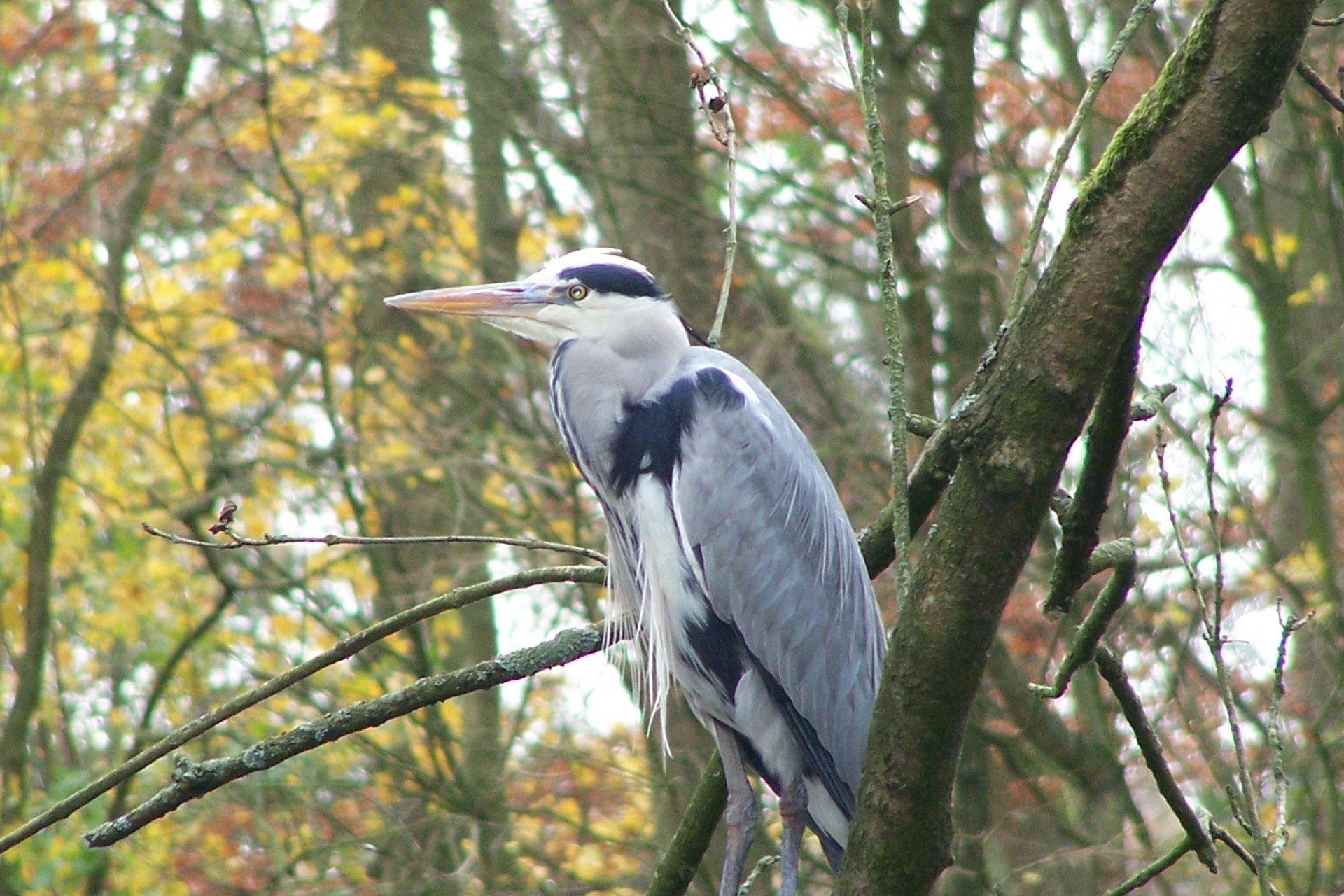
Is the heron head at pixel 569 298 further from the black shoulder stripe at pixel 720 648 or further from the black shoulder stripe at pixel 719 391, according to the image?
the black shoulder stripe at pixel 720 648

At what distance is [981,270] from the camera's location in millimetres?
6359

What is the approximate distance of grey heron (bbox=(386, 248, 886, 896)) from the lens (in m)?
3.44

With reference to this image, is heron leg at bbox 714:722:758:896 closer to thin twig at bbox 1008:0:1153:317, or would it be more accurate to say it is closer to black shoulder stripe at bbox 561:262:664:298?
black shoulder stripe at bbox 561:262:664:298

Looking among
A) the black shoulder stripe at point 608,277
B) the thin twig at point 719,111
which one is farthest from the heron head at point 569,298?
the thin twig at point 719,111

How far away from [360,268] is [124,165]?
1.76m

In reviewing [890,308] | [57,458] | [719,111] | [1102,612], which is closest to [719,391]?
[719,111]

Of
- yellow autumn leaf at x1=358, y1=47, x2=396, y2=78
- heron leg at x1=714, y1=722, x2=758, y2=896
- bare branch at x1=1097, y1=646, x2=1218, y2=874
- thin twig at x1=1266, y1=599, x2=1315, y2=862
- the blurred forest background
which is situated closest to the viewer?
bare branch at x1=1097, y1=646, x2=1218, y2=874

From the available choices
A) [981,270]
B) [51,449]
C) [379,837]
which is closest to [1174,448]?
[981,270]

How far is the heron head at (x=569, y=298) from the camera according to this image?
3.66 meters

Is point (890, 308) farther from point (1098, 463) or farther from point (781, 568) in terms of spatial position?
point (781, 568)

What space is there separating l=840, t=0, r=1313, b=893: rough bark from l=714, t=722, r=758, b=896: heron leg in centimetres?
136

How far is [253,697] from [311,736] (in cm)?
12

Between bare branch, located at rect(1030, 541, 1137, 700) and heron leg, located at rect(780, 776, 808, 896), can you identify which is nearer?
bare branch, located at rect(1030, 541, 1137, 700)

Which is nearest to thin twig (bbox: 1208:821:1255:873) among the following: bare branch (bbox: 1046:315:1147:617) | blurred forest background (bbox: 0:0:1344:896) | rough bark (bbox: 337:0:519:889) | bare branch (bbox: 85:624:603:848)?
bare branch (bbox: 1046:315:1147:617)
